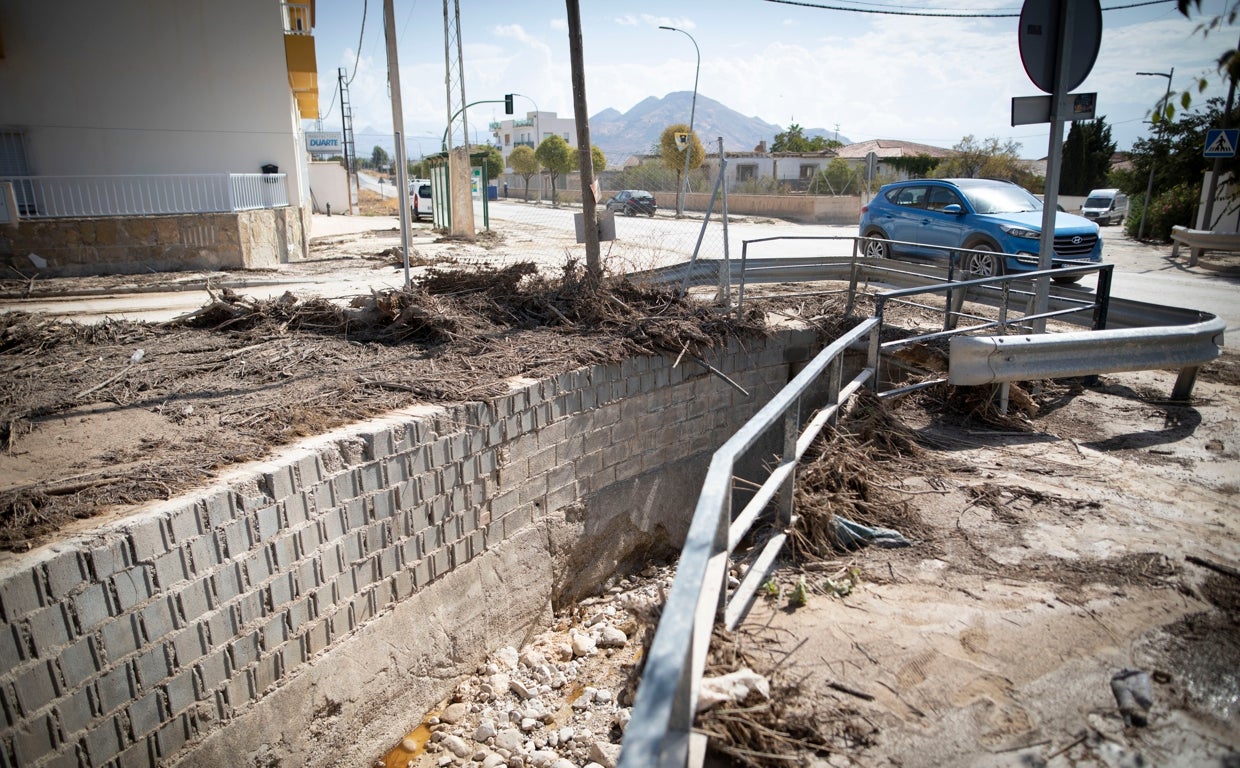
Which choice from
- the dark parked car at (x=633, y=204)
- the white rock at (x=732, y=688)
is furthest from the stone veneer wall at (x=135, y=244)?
the dark parked car at (x=633, y=204)

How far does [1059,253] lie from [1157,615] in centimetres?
1116

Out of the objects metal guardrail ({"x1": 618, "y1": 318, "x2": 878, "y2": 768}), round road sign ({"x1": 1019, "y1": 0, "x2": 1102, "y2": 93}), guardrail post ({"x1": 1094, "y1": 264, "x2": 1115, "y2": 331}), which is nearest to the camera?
metal guardrail ({"x1": 618, "y1": 318, "x2": 878, "y2": 768})

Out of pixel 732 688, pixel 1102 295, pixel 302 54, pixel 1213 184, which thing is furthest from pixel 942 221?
pixel 302 54

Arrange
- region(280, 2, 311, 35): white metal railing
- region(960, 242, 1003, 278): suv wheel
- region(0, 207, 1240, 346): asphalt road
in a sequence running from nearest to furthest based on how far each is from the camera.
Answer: region(0, 207, 1240, 346): asphalt road < region(960, 242, 1003, 278): suv wheel < region(280, 2, 311, 35): white metal railing

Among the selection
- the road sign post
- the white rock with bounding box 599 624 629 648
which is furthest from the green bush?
the white rock with bounding box 599 624 629 648

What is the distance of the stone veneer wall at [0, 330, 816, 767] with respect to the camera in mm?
3246

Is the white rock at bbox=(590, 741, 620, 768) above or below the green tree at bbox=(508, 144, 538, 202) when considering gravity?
below

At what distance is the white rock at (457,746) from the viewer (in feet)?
15.7

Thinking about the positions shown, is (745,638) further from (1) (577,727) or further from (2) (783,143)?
(2) (783,143)

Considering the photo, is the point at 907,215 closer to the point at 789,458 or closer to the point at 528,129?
the point at 789,458

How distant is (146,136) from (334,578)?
1603 cm

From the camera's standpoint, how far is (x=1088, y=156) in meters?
44.2

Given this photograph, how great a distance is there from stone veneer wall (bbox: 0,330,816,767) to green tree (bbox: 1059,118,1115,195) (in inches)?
1857

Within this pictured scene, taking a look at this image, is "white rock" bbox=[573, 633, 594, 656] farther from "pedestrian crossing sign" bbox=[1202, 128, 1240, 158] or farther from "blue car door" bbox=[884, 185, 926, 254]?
"pedestrian crossing sign" bbox=[1202, 128, 1240, 158]
